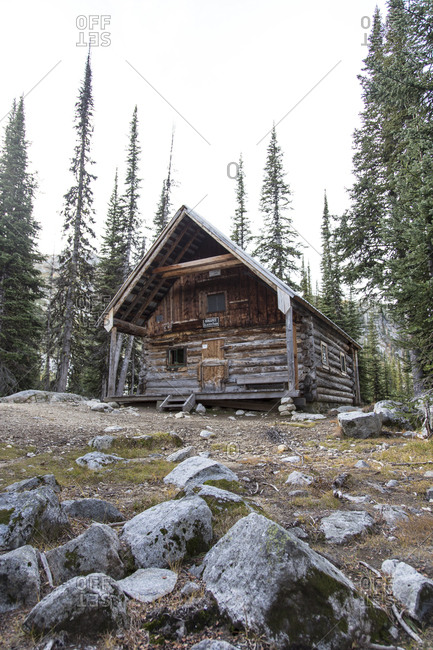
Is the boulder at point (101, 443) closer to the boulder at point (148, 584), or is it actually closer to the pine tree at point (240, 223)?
the boulder at point (148, 584)

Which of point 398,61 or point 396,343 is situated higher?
point 398,61

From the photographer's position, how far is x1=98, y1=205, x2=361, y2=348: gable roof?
15.9 metres

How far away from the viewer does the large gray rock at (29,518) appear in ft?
10.2

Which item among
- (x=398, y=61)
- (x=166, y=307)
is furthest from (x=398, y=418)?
(x=166, y=307)

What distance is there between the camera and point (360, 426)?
8992mm

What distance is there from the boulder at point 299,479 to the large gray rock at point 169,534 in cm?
214

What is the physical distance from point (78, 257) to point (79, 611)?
26736 millimetres

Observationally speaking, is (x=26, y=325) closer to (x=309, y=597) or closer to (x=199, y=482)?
(x=199, y=482)

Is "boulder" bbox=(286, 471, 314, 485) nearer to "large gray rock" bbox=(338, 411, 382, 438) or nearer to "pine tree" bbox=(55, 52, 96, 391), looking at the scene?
"large gray rock" bbox=(338, 411, 382, 438)

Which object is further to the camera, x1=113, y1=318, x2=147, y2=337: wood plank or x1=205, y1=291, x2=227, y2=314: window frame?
x1=113, y1=318, x2=147, y2=337: wood plank

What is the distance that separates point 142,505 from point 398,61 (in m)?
14.1

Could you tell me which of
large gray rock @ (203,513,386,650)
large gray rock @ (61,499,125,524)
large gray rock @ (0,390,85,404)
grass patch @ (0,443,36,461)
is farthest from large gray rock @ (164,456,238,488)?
large gray rock @ (0,390,85,404)

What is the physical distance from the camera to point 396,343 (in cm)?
761

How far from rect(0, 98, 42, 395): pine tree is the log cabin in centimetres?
843
